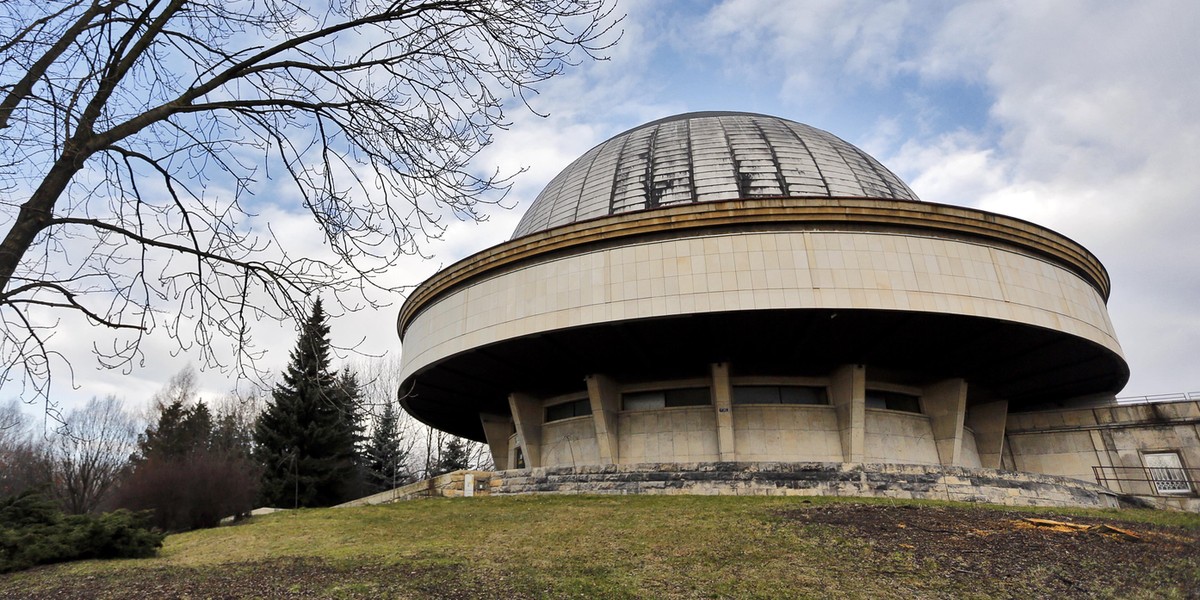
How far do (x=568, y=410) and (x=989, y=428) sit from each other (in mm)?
17221

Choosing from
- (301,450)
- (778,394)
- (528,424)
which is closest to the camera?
(778,394)

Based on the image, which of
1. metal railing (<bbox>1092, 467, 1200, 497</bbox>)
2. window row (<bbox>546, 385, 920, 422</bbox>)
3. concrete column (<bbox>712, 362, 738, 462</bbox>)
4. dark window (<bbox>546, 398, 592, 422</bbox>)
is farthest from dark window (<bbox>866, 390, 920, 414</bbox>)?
dark window (<bbox>546, 398, 592, 422</bbox>)

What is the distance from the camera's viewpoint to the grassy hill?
7.70m

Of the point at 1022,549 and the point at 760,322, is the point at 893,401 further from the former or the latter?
the point at 1022,549

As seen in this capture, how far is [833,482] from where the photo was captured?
1584 centimetres

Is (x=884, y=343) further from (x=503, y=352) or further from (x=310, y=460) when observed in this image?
(x=310, y=460)

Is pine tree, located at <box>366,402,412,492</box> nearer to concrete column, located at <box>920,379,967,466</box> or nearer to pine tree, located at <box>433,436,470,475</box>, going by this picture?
pine tree, located at <box>433,436,470,475</box>

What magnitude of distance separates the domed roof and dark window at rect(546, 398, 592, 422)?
709 centimetres

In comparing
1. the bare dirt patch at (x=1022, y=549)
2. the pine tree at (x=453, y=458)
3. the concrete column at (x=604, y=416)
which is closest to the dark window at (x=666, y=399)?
the concrete column at (x=604, y=416)

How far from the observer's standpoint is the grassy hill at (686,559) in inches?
303

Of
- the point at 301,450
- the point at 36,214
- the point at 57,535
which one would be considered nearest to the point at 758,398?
the point at 57,535

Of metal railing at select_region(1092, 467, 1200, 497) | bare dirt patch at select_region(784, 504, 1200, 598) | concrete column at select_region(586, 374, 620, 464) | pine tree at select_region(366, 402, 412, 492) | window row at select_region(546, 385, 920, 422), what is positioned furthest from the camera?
pine tree at select_region(366, 402, 412, 492)

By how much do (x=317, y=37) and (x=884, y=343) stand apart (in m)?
18.9

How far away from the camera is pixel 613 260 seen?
19359 millimetres
